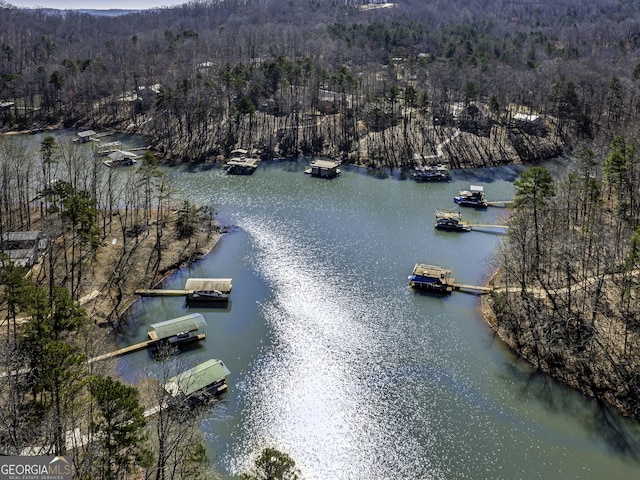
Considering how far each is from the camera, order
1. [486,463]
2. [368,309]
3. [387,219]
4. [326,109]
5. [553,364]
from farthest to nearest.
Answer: [326,109], [387,219], [368,309], [553,364], [486,463]

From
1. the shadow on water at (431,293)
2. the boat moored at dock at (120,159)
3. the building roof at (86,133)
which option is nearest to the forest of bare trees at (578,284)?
the shadow on water at (431,293)

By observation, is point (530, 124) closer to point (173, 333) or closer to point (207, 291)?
point (207, 291)

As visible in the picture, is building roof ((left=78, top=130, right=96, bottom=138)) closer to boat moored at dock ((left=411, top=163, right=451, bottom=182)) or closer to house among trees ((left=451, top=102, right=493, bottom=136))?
boat moored at dock ((left=411, top=163, right=451, bottom=182))

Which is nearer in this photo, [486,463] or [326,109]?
[486,463]

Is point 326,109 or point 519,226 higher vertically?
point 326,109

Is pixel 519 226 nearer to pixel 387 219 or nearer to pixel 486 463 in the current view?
pixel 387 219

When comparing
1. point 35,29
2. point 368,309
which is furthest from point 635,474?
point 35,29

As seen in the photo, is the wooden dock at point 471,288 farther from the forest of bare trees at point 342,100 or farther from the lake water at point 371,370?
the forest of bare trees at point 342,100
